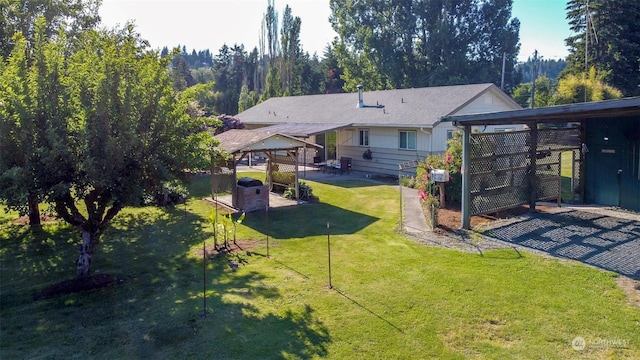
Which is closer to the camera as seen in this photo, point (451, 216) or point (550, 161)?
point (451, 216)

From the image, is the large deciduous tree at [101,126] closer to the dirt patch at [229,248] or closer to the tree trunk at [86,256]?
the tree trunk at [86,256]

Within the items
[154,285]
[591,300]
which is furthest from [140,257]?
[591,300]

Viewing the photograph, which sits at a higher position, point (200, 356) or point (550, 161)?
point (550, 161)

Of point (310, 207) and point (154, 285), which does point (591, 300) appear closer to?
point (154, 285)

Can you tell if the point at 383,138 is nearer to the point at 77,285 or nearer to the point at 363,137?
the point at 363,137

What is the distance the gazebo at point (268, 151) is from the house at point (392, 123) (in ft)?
14.6

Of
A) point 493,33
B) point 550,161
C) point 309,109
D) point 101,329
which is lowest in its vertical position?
point 101,329

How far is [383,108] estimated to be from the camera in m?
22.6

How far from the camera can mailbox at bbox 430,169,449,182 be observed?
39.7ft

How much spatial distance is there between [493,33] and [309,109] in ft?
87.7

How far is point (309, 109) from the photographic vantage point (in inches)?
1112

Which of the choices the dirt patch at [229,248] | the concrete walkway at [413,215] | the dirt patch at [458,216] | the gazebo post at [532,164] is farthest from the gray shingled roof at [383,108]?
the dirt patch at [229,248]

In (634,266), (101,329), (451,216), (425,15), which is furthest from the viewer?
(425,15)

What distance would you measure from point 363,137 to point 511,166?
1100cm
